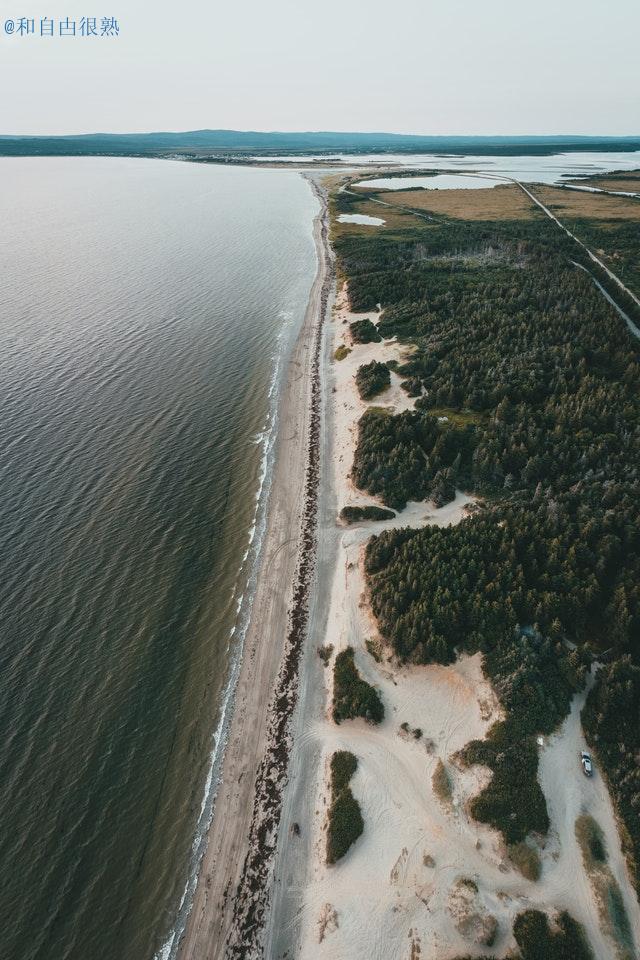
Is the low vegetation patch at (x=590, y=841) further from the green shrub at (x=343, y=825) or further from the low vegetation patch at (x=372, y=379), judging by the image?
the low vegetation patch at (x=372, y=379)

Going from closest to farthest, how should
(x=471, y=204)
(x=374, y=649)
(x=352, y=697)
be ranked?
(x=352, y=697) < (x=374, y=649) < (x=471, y=204)

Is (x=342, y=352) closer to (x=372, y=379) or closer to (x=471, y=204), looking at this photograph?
(x=372, y=379)

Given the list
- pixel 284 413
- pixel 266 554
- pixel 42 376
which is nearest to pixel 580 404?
pixel 284 413

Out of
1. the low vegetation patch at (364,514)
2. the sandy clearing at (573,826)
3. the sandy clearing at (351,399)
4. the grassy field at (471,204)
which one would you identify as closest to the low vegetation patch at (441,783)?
the sandy clearing at (573,826)

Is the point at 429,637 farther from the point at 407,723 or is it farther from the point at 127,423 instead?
the point at 127,423

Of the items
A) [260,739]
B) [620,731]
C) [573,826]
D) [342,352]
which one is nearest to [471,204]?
[342,352]

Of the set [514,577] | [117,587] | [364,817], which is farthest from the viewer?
[117,587]
